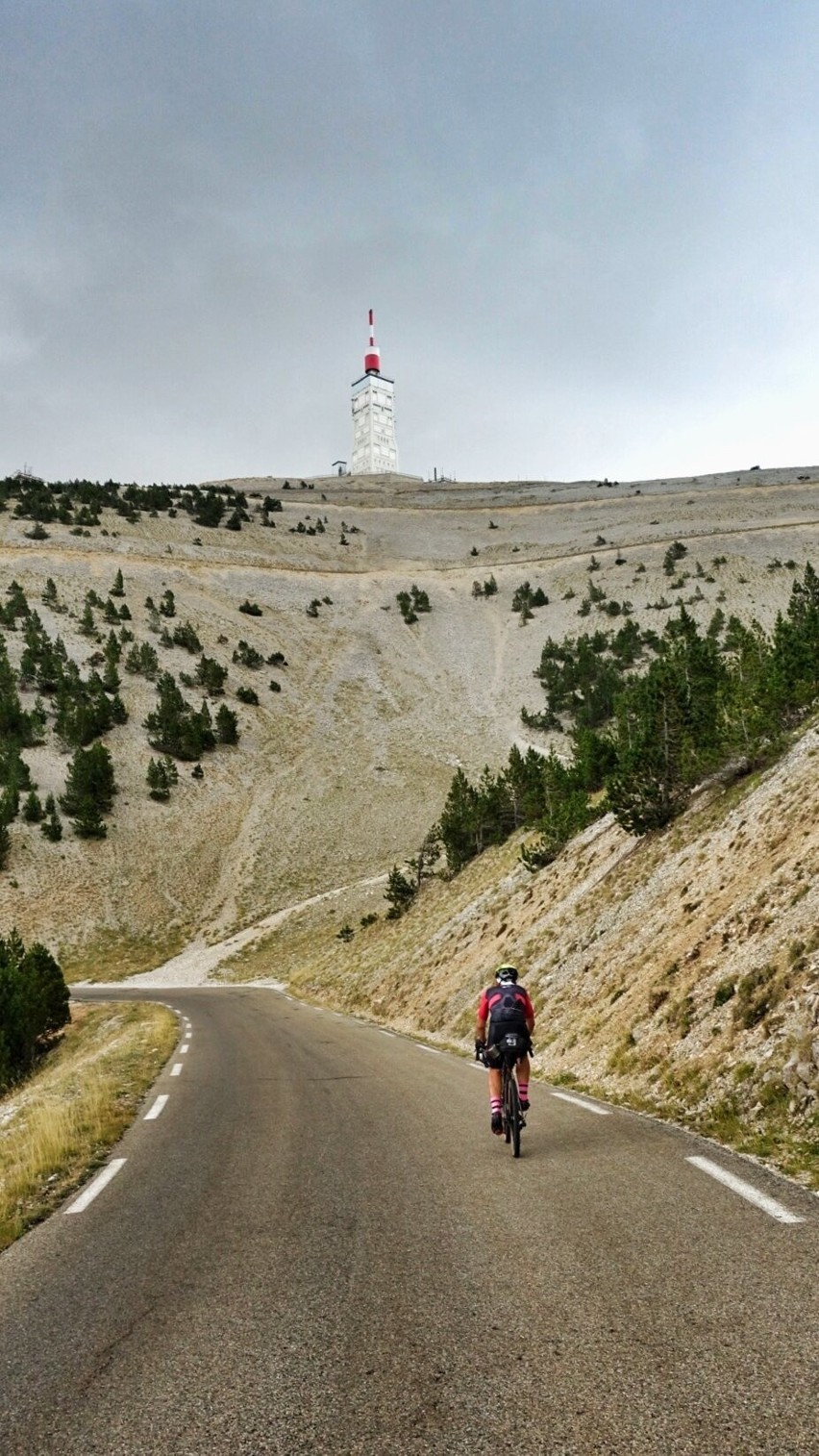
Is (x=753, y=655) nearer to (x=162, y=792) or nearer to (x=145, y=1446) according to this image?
(x=145, y=1446)

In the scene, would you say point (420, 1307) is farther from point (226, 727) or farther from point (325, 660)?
point (325, 660)

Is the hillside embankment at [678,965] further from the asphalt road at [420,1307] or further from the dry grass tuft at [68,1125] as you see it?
the dry grass tuft at [68,1125]

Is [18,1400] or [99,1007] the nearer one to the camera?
[18,1400]

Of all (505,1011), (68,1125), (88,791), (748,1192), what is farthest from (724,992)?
(88,791)

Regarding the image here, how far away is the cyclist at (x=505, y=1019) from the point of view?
939cm

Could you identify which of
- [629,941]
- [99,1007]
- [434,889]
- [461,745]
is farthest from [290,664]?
[629,941]

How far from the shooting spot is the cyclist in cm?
939

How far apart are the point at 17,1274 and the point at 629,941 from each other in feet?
48.7

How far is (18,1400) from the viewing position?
409 centimetres

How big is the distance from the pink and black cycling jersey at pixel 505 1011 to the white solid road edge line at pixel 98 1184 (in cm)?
448

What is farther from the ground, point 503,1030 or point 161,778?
point 161,778

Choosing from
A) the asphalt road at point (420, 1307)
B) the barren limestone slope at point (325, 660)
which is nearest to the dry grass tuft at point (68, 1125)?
the asphalt road at point (420, 1307)

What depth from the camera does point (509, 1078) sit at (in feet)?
30.2

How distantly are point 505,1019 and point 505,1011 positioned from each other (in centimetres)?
10
